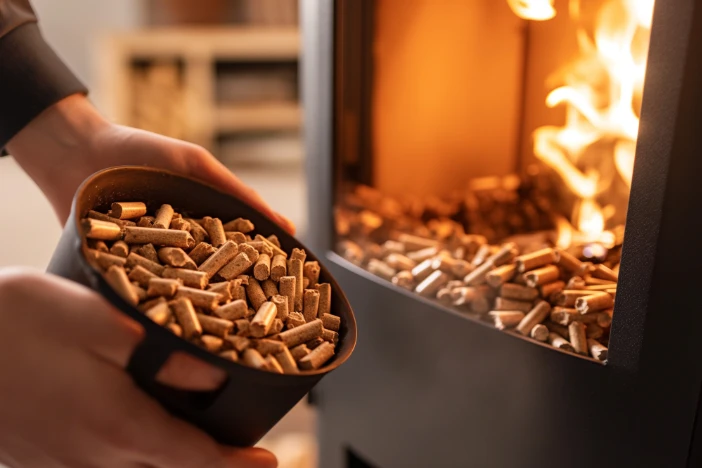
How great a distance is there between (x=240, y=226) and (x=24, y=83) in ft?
1.01

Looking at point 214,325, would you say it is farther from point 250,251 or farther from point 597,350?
point 597,350

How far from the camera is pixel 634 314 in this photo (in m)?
0.59

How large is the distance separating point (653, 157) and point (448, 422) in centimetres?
40

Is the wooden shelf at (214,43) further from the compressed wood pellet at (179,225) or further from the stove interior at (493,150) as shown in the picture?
the compressed wood pellet at (179,225)

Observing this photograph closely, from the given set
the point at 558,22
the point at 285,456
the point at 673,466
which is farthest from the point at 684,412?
the point at 285,456

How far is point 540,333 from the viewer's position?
2.26 feet

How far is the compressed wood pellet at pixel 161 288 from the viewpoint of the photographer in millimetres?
504

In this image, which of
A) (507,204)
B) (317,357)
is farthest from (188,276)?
(507,204)

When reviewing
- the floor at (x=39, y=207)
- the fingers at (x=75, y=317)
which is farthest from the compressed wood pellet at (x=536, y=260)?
the floor at (x=39, y=207)

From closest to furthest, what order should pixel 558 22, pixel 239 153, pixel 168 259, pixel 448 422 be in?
pixel 168 259 < pixel 448 422 < pixel 558 22 < pixel 239 153

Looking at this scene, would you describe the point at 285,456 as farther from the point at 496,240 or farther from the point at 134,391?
the point at 134,391

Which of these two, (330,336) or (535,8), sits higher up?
(535,8)

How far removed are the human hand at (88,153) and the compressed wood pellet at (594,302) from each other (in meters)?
0.32

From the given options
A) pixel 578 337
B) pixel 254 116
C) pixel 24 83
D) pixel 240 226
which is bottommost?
pixel 254 116
